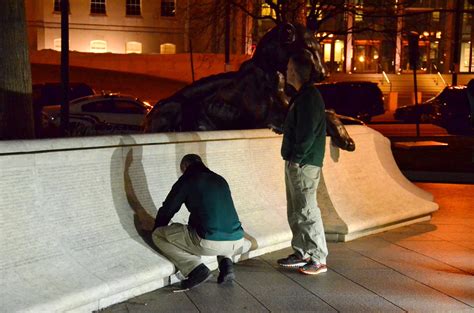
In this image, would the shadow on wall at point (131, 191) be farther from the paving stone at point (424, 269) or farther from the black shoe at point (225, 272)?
the paving stone at point (424, 269)

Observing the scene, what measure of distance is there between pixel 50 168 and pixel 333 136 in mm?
4028

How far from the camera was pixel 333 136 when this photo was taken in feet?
28.6

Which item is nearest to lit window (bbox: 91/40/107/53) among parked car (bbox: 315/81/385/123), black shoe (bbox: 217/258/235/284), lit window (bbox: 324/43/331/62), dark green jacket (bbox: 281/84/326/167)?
lit window (bbox: 324/43/331/62)

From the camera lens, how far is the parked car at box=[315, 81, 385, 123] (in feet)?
98.8

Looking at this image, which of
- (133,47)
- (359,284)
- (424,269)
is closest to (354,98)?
(133,47)

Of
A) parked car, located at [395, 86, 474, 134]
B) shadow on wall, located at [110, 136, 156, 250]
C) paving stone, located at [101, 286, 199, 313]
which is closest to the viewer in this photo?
paving stone, located at [101, 286, 199, 313]

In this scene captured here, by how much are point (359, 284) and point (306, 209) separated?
81 centimetres

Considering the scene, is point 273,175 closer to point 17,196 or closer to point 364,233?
point 364,233

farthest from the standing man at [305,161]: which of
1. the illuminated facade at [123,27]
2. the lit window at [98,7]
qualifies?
the lit window at [98,7]

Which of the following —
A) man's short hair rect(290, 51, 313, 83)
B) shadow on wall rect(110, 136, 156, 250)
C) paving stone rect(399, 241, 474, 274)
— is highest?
man's short hair rect(290, 51, 313, 83)

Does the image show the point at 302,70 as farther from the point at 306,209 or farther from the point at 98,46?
the point at 98,46

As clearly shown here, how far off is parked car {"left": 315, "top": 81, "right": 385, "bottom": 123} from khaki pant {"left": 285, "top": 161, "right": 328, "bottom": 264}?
927 inches

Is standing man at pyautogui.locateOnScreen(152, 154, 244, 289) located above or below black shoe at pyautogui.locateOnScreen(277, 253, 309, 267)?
above

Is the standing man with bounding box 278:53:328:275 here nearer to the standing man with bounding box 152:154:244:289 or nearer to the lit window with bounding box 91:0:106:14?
the standing man with bounding box 152:154:244:289
